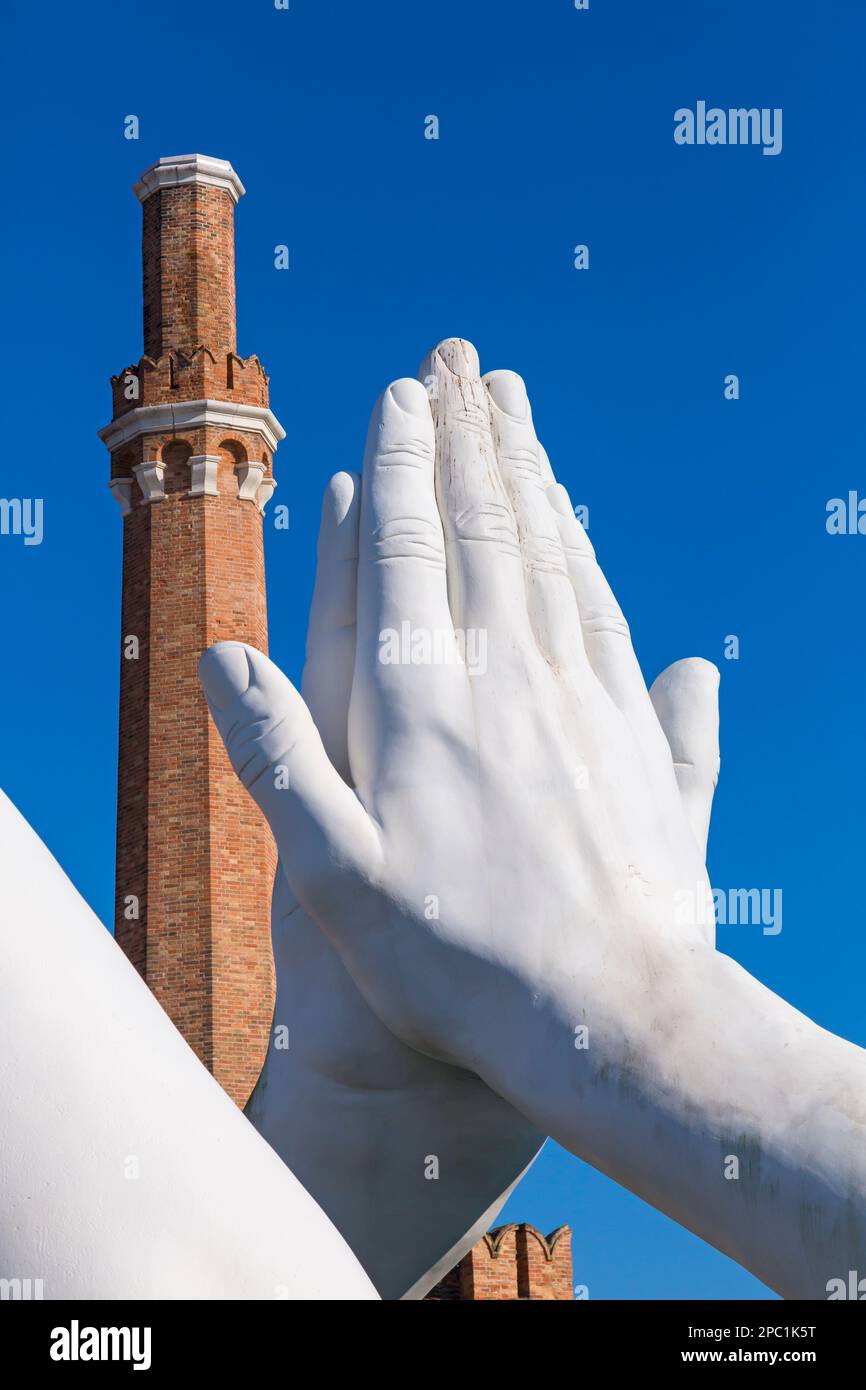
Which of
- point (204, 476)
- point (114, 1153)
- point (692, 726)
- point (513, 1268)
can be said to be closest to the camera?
point (114, 1153)

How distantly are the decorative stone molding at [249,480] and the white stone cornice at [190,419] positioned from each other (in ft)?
1.56

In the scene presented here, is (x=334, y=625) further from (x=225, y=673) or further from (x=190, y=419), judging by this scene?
(x=190, y=419)

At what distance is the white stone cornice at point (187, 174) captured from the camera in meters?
18.7

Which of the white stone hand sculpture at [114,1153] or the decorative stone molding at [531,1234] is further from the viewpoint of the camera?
the decorative stone molding at [531,1234]

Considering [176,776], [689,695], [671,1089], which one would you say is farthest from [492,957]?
[176,776]

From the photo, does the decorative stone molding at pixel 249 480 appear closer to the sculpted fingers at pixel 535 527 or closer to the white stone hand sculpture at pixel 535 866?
the sculpted fingers at pixel 535 527

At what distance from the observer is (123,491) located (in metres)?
18.4

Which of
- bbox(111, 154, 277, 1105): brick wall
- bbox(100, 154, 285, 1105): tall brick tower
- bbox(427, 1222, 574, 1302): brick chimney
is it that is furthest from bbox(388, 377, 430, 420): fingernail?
bbox(427, 1222, 574, 1302): brick chimney

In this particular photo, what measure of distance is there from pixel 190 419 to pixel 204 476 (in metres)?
0.75

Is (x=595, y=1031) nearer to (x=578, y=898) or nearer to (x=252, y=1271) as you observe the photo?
(x=578, y=898)

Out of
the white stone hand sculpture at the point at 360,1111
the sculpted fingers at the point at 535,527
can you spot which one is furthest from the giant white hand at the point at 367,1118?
the sculpted fingers at the point at 535,527
